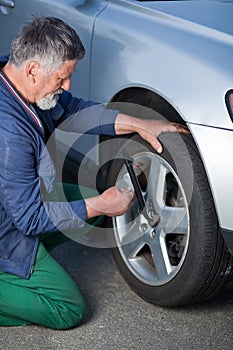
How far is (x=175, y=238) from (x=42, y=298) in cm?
66

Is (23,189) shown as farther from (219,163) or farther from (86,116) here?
(219,163)

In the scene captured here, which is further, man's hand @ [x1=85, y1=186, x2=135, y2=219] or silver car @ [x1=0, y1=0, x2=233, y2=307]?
man's hand @ [x1=85, y1=186, x2=135, y2=219]

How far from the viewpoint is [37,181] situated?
10.4ft

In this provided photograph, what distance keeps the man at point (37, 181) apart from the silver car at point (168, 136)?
147mm

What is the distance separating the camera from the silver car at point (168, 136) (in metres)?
3.05

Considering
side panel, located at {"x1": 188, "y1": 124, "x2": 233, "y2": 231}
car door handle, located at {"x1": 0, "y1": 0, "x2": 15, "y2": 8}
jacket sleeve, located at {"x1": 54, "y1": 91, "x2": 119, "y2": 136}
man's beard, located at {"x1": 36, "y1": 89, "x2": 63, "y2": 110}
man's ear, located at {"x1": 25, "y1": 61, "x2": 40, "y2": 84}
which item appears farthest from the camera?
car door handle, located at {"x1": 0, "y1": 0, "x2": 15, "y2": 8}

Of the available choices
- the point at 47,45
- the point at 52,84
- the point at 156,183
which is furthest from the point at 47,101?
the point at 156,183

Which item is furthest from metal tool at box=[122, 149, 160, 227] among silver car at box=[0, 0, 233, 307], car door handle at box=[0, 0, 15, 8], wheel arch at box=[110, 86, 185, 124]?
car door handle at box=[0, 0, 15, 8]

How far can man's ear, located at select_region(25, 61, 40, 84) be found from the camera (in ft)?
10.0

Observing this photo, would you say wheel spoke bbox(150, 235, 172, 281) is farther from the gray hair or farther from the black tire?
the gray hair

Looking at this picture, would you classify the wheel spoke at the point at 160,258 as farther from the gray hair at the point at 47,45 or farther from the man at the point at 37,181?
the gray hair at the point at 47,45

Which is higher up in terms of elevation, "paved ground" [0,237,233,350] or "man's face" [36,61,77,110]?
"man's face" [36,61,77,110]

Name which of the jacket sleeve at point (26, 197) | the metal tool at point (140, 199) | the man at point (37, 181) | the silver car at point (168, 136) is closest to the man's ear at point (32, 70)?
the man at point (37, 181)

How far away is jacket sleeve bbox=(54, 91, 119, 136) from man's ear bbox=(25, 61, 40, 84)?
0.52 meters
